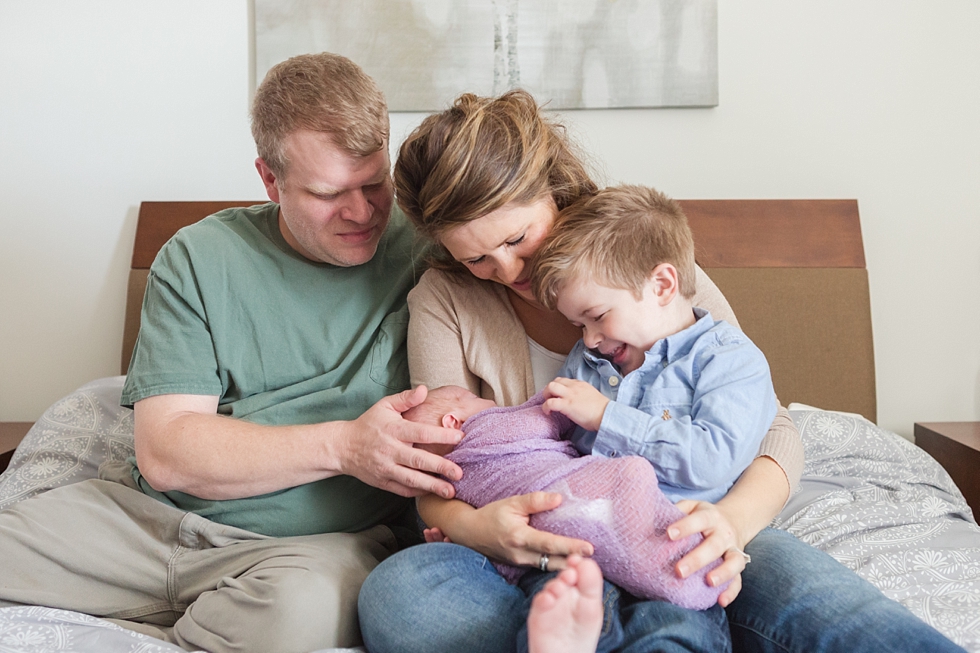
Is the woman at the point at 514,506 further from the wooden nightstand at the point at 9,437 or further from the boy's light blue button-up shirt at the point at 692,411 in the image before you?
the wooden nightstand at the point at 9,437

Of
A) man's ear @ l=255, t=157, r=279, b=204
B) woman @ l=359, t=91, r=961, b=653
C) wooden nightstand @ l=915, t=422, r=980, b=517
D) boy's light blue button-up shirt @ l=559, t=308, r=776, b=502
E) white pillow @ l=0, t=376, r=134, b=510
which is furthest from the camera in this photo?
wooden nightstand @ l=915, t=422, r=980, b=517

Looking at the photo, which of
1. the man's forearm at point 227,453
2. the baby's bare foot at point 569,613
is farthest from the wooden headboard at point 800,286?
the baby's bare foot at point 569,613

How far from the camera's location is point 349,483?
Result: 1447 mm

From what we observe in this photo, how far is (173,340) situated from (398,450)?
1.63ft

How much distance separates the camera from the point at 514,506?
42.9 inches

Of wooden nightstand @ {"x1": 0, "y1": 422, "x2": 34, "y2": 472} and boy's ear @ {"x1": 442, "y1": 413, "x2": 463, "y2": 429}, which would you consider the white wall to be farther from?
boy's ear @ {"x1": 442, "y1": 413, "x2": 463, "y2": 429}

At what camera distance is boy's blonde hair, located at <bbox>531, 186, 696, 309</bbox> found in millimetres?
1200

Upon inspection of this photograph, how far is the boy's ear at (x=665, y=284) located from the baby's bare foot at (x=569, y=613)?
50cm

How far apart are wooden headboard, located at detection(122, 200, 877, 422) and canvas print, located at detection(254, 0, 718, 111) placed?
412mm

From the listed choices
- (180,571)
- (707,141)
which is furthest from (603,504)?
(707,141)

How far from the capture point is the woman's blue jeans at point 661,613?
93 centimetres

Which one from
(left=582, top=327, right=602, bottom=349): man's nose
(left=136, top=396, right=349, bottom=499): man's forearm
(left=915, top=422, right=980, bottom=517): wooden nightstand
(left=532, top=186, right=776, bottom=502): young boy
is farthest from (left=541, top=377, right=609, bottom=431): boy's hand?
(left=915, top=422, right=980, bottom=517): wooden nightstand

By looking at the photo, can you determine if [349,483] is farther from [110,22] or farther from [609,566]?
[110,22]

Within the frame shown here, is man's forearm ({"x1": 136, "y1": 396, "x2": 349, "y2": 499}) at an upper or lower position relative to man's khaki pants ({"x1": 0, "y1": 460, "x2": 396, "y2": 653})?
upper
